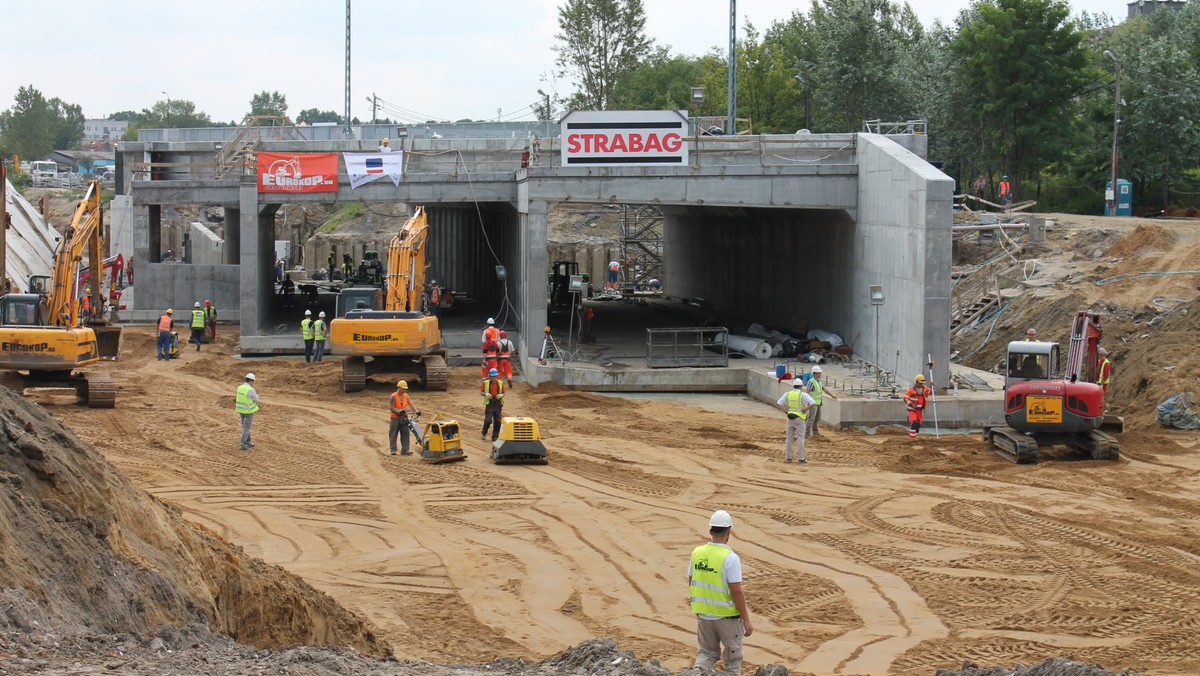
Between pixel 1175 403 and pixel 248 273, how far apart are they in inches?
998

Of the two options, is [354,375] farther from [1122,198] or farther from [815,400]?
[1122,198]

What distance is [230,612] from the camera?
38.4 ft

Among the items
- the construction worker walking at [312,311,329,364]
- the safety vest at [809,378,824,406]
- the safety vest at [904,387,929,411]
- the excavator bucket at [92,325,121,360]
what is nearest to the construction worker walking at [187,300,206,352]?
the construction worker walking at [312,311,329,364]

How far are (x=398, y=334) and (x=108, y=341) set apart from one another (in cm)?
709

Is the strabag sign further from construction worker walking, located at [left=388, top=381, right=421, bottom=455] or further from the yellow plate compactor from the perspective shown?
the yellow plate compactor

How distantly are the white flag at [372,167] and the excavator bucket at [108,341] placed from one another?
9586 mm

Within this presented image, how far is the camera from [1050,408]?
75.3ft

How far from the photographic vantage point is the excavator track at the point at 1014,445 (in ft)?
75.3

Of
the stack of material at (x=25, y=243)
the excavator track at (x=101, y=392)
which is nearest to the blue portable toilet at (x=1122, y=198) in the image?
the excavator track at (x=101, y=392)

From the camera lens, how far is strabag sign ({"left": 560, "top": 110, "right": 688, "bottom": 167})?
111 ft

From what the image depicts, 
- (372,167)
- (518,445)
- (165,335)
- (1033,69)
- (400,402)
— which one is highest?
(1033,69)

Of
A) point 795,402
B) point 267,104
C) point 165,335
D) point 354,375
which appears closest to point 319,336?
point 165,335

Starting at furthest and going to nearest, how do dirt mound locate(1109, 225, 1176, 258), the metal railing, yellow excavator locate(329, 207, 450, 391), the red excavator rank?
dirt mound locate(1109, 225, 1176, 258), the metal railing, yellow excavator locate(329, 207, 450, 391), the red excavator

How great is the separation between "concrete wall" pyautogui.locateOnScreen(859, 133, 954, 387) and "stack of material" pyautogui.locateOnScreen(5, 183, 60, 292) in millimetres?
29943
